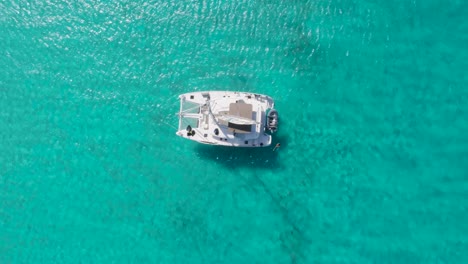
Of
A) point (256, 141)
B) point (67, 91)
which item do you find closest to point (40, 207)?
point (67, 91)

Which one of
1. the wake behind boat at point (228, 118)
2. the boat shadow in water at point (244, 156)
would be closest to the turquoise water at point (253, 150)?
the boat shadow in water at point (244, 156)

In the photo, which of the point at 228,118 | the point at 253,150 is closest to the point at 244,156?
the point at 253,150

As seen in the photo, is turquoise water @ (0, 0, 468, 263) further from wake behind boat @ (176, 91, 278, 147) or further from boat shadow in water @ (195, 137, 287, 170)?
wake behind boat @ (176, 91, 278, 147)

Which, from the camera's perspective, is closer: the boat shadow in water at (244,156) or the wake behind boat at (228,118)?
the wake behind boat at (228,118)

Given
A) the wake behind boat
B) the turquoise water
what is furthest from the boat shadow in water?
the wake behind boat

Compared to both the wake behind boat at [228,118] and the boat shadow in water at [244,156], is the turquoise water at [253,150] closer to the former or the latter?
the boat shadow in water at [244,156]

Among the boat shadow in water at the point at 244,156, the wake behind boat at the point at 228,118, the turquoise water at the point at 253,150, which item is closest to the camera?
the wake behind boat at the point at 228,118
